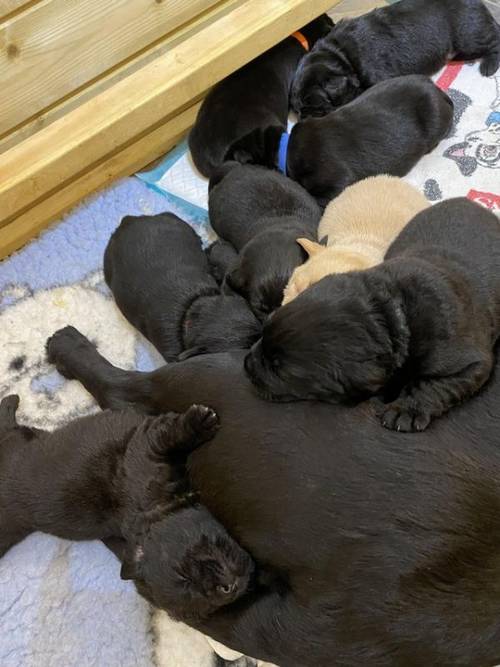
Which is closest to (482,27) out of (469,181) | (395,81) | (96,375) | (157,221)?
(395,81)

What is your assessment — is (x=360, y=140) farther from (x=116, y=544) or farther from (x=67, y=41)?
(x=116, y=544)

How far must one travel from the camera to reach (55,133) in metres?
2.78

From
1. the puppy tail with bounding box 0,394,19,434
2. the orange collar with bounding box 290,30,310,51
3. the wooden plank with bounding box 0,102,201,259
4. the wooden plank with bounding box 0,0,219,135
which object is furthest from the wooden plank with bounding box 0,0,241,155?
the puppy tail with bounding box 0,394,19,434

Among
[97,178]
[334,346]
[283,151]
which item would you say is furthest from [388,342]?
[97,178]

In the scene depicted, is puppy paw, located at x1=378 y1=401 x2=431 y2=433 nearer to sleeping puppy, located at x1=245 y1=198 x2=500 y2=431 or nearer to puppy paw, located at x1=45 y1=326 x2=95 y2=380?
sleeping puppy, located at x1=245 y1=198 x2=500 y2=431

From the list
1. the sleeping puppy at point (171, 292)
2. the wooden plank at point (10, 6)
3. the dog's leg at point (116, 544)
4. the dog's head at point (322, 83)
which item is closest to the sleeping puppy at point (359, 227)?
the sleeping puppy at point (171, 292)

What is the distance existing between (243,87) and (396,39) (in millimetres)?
790

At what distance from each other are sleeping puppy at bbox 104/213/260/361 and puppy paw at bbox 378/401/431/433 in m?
0.70

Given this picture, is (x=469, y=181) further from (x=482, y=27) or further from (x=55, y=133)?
(x=55, y=133)

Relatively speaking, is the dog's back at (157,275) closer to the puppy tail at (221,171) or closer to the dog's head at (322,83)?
the puppy tail at (221,171)

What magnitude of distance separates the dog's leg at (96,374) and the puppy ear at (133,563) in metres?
0.44

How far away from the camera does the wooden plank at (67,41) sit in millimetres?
2631

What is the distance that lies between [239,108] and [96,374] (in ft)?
4.60

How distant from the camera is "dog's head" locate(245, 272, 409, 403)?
5.91ft
